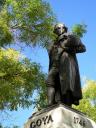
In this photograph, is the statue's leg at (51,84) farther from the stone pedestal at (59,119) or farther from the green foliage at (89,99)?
the green foliage at (89,99)

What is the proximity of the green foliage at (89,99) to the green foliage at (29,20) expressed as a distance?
717 centimetres

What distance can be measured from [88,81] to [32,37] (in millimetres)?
9590

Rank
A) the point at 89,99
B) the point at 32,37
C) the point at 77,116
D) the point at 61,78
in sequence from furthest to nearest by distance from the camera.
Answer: the point at 89,99 < the point at 32,37 < the point at 61,78 < the point at 77,116

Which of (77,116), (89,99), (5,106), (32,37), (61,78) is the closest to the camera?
(77,116)

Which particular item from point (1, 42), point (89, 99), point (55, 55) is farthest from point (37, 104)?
point (89, 99)

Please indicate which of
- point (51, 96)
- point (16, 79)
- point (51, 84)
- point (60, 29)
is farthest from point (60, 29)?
point (16, 79)

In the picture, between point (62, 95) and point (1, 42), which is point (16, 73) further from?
point (62, 95)

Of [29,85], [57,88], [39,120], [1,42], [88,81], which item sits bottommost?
[39,120]

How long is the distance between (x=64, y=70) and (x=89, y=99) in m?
14.8

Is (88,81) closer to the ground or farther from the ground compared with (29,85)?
farther from the ground

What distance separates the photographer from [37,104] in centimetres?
1552

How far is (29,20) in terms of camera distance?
16.3 meters

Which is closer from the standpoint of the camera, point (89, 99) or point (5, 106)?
point (5, 106)

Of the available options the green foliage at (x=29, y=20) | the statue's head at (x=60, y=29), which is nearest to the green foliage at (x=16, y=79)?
the green foliage at (x=29, y=20)
